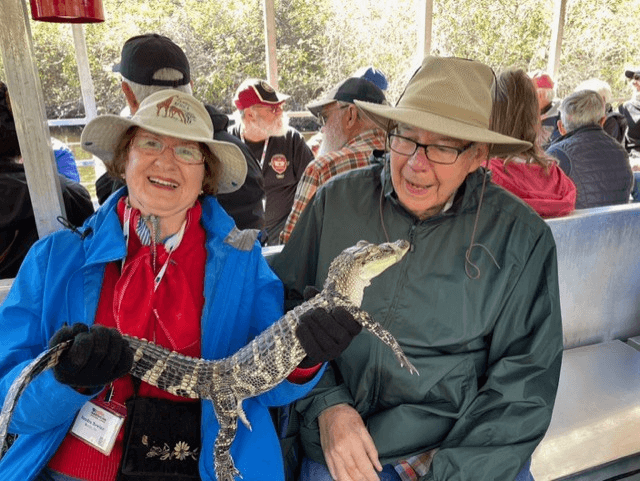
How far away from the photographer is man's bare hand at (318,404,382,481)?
1.59 meters

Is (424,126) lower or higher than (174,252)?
higher

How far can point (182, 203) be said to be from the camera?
162cm

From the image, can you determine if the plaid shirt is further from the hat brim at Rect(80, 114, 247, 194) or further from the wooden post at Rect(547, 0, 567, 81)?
the wooden post at Rect(547, 0, 567, 81)

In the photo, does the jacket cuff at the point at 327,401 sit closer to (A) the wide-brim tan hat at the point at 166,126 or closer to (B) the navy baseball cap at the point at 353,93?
(A) the wide-brim tan hat at the point at 166,126

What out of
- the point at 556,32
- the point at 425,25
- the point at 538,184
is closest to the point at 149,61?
the point at 538,184

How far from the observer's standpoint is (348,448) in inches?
63.0

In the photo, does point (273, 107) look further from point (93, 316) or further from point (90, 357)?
point (90, 357)

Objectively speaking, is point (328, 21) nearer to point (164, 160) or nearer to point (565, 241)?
point (565, 241)

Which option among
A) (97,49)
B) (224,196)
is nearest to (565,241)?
(224,196)

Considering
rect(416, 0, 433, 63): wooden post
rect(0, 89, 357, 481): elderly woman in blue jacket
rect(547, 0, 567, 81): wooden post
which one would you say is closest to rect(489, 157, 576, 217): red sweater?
rect(0, 89, 357, 481): elderly woman in blue jacket

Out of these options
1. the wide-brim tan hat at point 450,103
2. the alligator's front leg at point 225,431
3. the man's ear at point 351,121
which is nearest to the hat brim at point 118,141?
the wide-brim tan hat at point 450,103

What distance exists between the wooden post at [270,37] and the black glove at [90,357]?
5340mm

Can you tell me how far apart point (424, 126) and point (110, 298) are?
116 centimetres

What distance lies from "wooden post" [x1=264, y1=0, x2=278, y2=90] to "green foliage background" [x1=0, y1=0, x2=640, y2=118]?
9.16 feet
